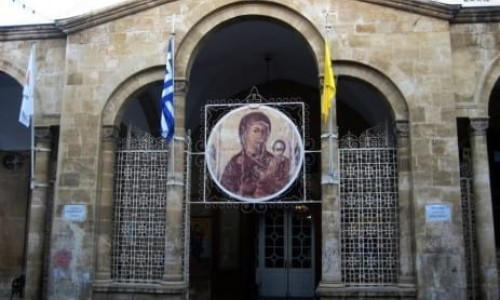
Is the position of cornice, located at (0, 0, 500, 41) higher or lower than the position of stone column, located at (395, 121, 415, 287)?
higher

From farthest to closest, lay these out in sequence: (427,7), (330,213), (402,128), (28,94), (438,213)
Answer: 1. (28,94)
2. (427,7)
3. (402,128)
4. (330,213)
5. (438,213)

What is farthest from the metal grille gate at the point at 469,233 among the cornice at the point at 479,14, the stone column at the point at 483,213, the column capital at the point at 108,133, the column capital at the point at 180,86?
the column capital at the point at 108,133

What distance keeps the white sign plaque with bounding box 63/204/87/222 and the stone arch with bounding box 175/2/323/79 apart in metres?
2.77

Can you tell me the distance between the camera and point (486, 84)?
930cm

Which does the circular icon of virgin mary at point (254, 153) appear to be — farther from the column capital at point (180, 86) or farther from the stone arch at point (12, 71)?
the stone arch at point (12, 71)

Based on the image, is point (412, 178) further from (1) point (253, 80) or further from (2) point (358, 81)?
(1) point (253, 80)

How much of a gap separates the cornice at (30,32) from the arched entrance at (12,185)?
214 cm

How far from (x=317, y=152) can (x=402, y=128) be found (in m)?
1.44

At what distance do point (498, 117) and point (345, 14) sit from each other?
197 inches

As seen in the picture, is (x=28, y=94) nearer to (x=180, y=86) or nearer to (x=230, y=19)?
(x=180, y=86)

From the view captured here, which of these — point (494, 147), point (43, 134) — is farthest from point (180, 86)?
point (494, 147)

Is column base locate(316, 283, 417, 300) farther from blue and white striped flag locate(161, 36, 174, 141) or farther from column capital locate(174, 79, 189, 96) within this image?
column capital locate(174, 79, 189, 96)

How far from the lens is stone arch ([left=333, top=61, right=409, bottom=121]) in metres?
9.12

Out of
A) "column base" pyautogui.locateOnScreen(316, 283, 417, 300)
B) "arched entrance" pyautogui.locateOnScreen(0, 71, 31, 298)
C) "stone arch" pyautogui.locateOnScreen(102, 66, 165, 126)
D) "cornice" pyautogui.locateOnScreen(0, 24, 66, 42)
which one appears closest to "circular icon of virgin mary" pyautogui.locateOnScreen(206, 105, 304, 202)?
"stone arch" pyautogui.locateOnScreen(102, 66, 165, 126)
